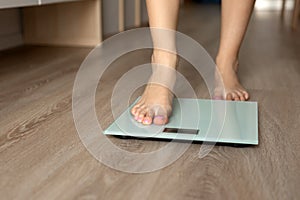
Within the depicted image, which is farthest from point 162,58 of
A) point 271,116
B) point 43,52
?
point 43,52

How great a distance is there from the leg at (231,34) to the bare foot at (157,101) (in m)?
0.22

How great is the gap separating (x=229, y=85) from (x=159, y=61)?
0.77 feet

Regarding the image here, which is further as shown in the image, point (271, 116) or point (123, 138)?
point (271, 116)

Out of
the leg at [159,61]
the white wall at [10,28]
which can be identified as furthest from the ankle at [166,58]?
the white wall at [10,28]

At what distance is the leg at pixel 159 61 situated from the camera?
889mm

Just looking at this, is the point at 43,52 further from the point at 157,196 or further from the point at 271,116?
the point at 157,196

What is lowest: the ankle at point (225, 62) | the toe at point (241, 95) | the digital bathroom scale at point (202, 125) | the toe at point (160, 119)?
the toe at point (241, 95)

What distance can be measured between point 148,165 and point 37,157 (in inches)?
7.7

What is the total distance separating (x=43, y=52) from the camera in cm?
184

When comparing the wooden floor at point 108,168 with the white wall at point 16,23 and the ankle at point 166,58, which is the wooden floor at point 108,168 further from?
the white wall at point 16,23

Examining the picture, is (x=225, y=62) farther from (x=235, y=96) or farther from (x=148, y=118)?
(x=148, y=118)

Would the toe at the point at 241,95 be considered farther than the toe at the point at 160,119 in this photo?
Yes

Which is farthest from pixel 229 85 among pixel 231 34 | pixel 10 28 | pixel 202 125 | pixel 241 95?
pixel 10 28

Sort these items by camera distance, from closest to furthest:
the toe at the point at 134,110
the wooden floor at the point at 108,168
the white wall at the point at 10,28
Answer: the wooden floor at the point at 108,168 < the toe at the point at 134,110 < the white wall at the point at 10,28
